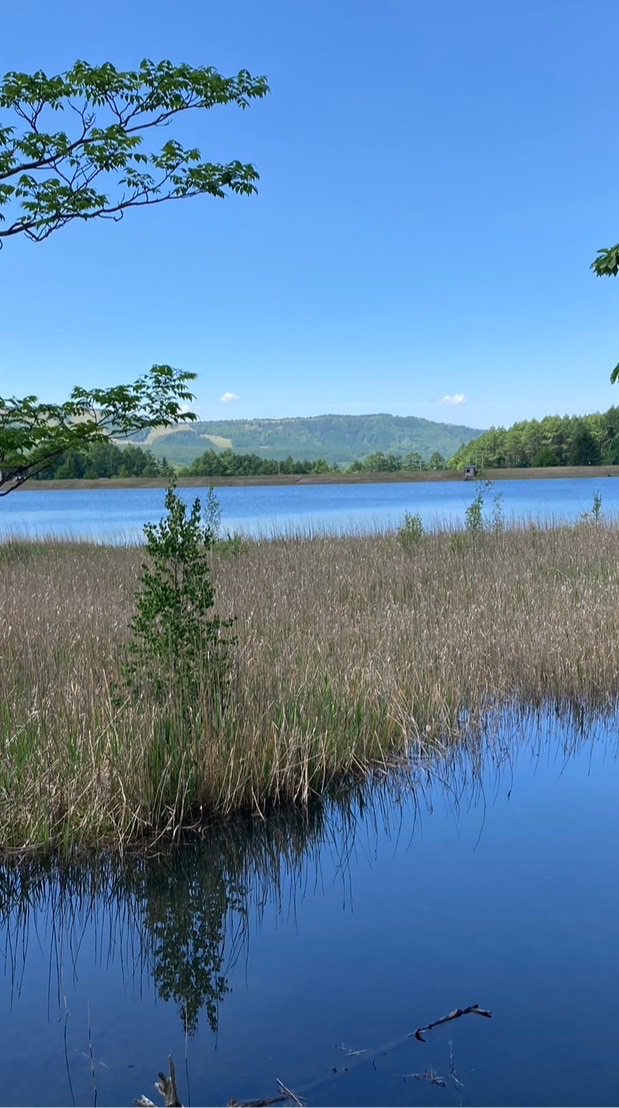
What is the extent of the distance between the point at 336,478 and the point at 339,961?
7447 cm

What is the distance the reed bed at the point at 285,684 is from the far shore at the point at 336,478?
183ft

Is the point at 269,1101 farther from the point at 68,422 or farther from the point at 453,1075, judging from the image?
the point at 68,422

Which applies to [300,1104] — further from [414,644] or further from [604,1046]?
[414,644]

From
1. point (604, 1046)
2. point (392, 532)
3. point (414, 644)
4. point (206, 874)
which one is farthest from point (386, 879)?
point (392, 532)

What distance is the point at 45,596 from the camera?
33.8ft

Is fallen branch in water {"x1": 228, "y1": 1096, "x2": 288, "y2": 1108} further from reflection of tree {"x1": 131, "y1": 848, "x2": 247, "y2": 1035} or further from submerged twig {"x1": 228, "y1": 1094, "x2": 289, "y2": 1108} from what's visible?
reflection of tree {"x1": 131, "y1": 848, "x2": 247, "y2": 1035}

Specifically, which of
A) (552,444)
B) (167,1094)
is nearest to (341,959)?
(167,1094)

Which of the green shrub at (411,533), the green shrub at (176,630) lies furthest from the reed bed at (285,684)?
the green shrub at (411,533)

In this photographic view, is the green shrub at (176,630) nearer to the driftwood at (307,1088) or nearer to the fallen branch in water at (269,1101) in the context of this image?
the driftwood at (307,1088)

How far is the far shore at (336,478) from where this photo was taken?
228 feet

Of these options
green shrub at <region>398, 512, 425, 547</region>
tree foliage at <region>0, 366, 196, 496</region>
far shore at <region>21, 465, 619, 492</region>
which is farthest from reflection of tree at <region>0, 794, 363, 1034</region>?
far shore at <region>21, 465, 619, 492</region>

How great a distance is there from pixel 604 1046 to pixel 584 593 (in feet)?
23.9

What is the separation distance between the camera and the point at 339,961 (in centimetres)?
386

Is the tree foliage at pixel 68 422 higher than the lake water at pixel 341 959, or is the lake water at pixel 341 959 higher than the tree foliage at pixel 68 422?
the tree foliage at pixel 68 422
